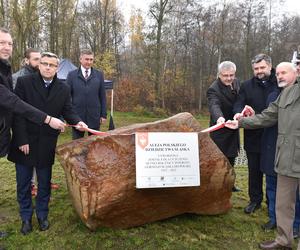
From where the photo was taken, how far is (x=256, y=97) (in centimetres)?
437

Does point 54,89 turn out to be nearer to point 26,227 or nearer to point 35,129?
point 35,129

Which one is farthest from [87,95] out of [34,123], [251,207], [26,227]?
[251,207]

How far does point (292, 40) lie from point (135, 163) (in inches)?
1055

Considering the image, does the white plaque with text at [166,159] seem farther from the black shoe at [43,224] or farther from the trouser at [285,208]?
→ the black shoe at [43,224]

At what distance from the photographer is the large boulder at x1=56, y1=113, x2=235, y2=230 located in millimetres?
3482

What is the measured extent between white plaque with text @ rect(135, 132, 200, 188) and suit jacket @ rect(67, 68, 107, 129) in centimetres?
193

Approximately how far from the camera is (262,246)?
3.58 meters

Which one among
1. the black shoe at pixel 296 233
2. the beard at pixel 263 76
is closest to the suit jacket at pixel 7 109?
the beard at pixel 263 76

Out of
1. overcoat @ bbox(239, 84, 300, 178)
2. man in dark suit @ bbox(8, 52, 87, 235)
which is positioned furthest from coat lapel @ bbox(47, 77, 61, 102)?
overcoat @ bbox(239, 84, 300, 178)

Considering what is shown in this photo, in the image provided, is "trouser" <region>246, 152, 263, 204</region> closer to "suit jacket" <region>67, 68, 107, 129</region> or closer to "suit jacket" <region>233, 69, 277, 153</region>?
"suit jacket" <region>233, 69, 277, 153</region>

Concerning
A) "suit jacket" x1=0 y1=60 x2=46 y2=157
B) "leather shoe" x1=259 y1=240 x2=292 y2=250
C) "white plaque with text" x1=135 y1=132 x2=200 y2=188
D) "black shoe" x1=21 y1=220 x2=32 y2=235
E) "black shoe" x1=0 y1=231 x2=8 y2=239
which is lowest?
"leather shoe" x1=259 y1=240 x2=292 y2=250

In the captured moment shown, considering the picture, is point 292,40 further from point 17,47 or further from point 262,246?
point 262,246

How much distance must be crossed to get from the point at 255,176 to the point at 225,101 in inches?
43.7

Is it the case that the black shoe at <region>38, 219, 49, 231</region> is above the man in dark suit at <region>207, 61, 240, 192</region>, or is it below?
below
